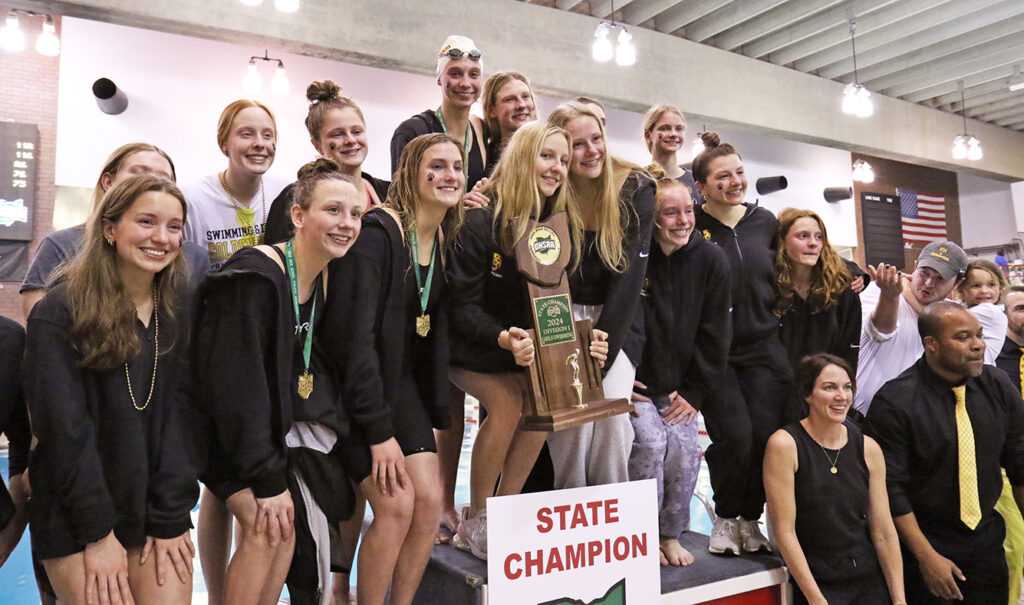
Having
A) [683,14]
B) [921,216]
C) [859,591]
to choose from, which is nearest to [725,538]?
[859,591]

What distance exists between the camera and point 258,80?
25.2ft

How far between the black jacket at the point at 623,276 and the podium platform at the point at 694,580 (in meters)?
0.97

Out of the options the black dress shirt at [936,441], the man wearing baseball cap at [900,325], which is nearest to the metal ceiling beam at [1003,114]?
the man wearing baseball cap at [900,325]

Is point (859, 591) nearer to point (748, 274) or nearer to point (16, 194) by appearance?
point (748, 274)

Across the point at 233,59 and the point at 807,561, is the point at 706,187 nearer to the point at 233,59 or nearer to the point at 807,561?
the point at 807,561

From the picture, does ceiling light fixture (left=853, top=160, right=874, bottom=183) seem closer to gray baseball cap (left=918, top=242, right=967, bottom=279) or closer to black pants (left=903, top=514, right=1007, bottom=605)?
gray baseball cap (left=918, top=242, right=967, bottom=279)

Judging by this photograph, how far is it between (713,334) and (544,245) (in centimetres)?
106

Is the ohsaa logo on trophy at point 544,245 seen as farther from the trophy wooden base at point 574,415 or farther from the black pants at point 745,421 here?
the black pants at point 745,421

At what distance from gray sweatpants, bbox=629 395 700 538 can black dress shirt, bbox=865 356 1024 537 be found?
101 centimetres

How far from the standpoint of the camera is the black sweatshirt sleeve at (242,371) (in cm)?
212

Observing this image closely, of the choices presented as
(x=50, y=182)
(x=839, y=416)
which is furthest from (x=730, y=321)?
(x=50, y=182)

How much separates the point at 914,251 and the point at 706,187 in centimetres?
1252

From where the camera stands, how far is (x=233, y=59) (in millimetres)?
7918

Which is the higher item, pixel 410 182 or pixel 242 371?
pixel 410 182
